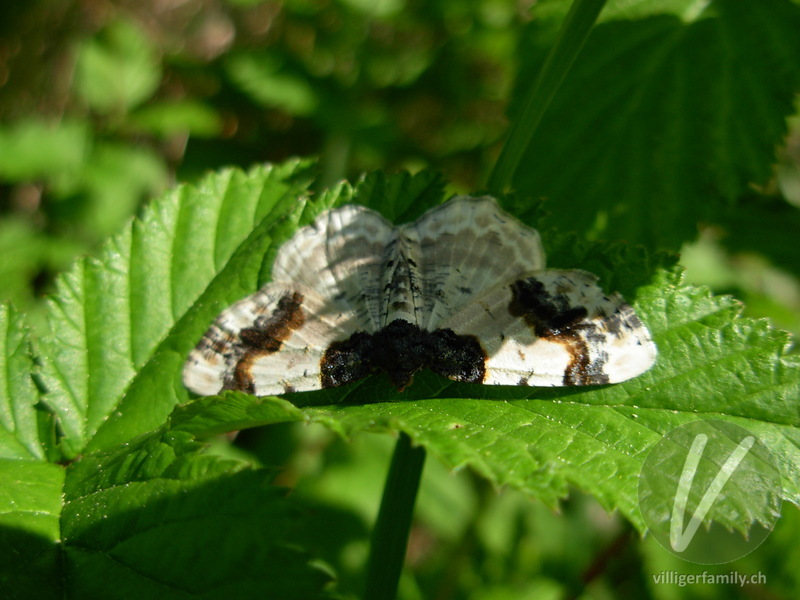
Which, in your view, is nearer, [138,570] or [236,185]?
[138,570]

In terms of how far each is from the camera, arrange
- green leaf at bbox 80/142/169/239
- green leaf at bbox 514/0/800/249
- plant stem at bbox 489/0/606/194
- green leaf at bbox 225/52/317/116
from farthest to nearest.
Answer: green leaf at bbox 225/52/317/116 → green leaf at bbox 80/142/169/239 → green leaf at bbox 514/0/800/249 → plant stem at bbox 489/0/606/194

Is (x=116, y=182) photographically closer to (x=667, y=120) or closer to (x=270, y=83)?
(x=270, y=83)

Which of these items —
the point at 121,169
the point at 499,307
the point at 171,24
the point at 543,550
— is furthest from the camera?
the point at 171,24

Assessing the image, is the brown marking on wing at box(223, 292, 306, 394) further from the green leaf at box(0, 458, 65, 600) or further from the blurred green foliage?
the blurred green foliage

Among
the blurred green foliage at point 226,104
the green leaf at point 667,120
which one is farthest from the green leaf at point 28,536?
the blurred green foliage at point 226,104

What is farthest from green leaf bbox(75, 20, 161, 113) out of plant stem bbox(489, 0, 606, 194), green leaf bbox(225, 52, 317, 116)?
plant stem bbox(489, 0, 606, 194)

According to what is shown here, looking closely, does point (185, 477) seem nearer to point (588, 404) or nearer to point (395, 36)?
point (588, 404)

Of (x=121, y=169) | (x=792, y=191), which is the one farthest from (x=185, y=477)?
(x=792, y=191)

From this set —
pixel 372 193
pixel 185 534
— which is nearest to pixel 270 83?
pixel 372 193
